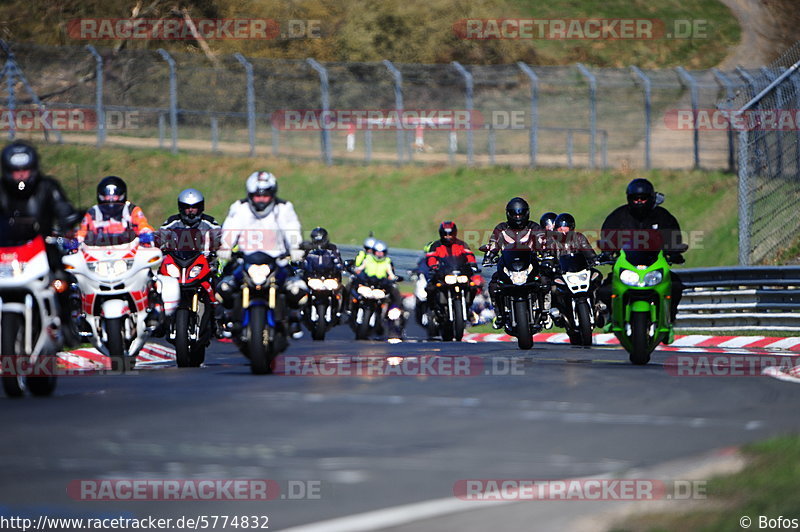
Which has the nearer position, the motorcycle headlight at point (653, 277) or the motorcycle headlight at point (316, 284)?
the motorcycle headlight at point (653, 277)

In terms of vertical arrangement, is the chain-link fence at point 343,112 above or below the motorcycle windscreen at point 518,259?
above

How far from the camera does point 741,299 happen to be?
20.2 metres

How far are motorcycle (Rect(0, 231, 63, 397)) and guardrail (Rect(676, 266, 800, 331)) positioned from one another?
1027 cm

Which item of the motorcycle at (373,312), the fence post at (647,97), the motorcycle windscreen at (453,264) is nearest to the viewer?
→ the motorcycle windscreen at (453,264)

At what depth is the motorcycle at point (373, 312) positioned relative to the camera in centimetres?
2244

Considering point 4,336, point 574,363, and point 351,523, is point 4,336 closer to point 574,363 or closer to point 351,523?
point 351,523

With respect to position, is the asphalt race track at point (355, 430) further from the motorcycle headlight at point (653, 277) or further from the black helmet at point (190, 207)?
the black helmet at point (190, 207)

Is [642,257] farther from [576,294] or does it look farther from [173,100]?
[173,100]

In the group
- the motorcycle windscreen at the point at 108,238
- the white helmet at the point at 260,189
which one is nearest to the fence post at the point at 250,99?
the motorcycle windscreen at the point at 108,238

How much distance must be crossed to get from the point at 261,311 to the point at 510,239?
5722mm

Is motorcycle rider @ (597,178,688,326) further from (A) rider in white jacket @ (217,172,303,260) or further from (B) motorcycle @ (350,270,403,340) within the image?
(B) motorcycle @ (350,270,403,340)

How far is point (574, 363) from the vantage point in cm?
1480

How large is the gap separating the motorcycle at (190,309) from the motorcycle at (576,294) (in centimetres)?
484

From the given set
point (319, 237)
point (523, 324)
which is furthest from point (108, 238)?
point (319, 237)
